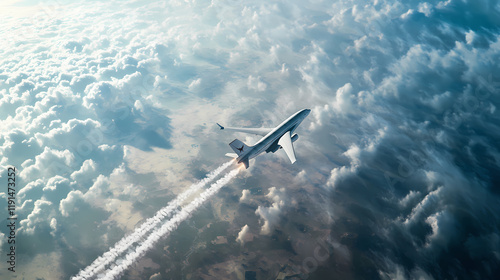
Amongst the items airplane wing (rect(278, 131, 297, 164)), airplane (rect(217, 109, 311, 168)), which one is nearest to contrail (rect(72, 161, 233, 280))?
Answer: airplane (rect(217, 109, 311, 168))

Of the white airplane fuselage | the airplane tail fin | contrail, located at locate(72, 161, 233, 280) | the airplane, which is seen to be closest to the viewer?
the airplane tail fin

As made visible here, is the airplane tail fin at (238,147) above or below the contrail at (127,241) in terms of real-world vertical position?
above

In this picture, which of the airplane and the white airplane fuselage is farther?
the white airplane fuselage

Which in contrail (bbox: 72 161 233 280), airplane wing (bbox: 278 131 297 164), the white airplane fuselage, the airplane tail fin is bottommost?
contrail (bbox: 72 161 233 280)

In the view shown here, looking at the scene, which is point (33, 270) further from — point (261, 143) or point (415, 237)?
point (415, 237)

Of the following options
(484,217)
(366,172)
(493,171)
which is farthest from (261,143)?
(493,171)

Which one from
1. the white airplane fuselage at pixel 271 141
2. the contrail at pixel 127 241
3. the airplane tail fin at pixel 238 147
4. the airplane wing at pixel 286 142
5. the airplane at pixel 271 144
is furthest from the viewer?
the contrail at pixel 127 241

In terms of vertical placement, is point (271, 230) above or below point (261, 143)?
below

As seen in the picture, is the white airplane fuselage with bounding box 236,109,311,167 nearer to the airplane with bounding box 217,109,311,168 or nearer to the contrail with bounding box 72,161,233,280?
the airplane with bounding box 217,109,311,168

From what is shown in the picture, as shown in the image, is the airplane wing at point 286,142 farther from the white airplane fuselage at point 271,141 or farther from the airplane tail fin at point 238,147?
the airplane tail fin at point 238,147

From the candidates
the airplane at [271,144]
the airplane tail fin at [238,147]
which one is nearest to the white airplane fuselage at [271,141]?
the airplane at [271,144]

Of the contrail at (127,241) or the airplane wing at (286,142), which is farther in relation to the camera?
the contrail at (127,241)
